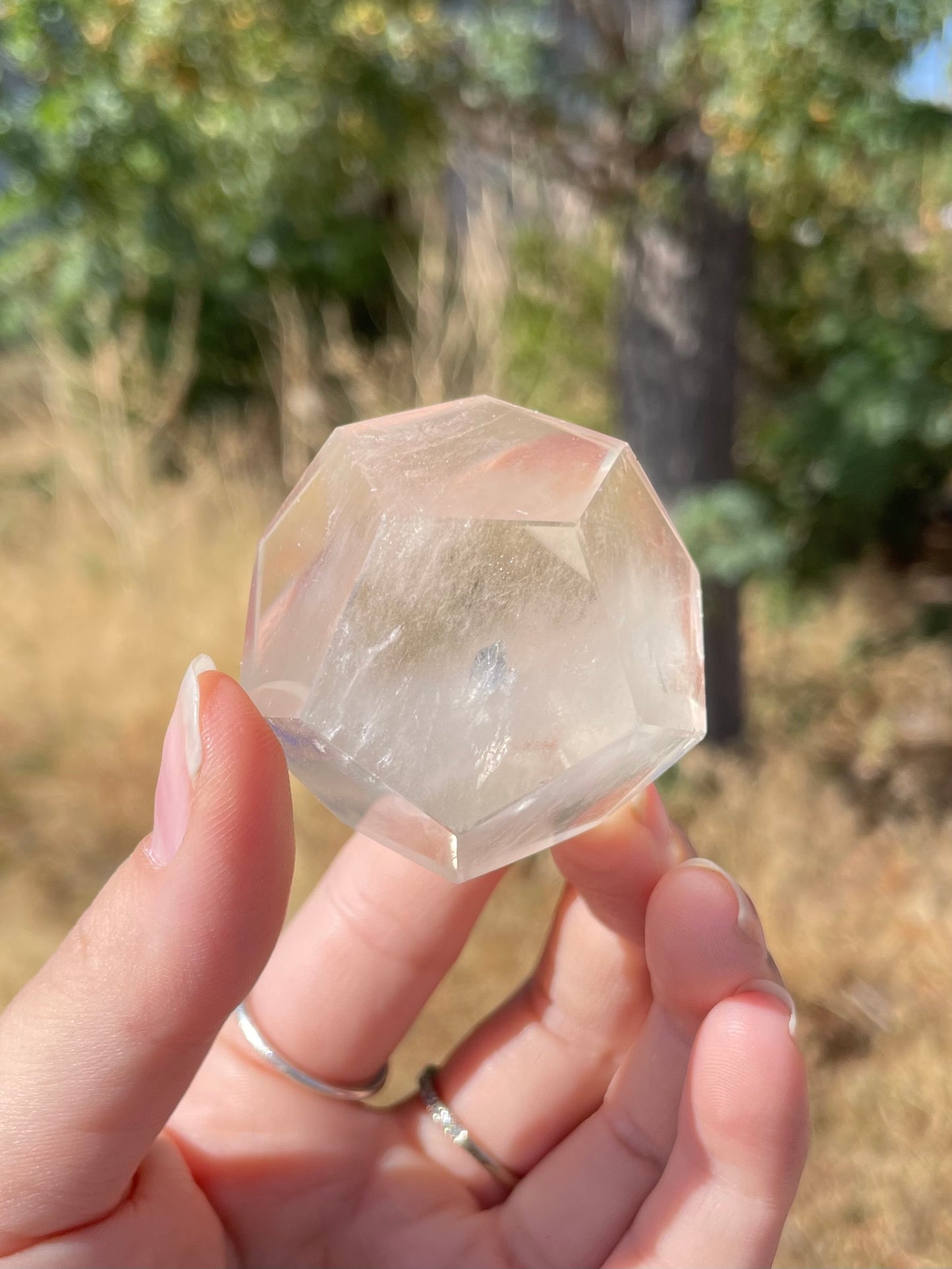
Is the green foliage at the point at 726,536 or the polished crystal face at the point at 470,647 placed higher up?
the polished crystal face at the point at 470,647

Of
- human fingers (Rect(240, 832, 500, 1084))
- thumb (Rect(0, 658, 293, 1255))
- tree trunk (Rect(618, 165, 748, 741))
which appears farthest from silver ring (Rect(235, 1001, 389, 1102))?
tree trunk (Rect(618, 165, 748, 741))

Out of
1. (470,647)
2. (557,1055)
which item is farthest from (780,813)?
(470,647)

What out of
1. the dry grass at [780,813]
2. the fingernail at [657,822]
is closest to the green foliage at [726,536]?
the dry grass at [780,813]

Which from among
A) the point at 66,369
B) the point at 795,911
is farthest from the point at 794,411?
the point at 66,369

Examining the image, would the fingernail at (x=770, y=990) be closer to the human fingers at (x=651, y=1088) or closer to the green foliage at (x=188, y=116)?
the human fingers at (x=651, y=1088)

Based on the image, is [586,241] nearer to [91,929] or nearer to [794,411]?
[794,411]

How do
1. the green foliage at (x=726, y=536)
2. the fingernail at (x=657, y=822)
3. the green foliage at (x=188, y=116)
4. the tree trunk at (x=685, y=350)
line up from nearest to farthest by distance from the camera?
the fingernail at (x=657, y=822) < the green foliage at (x=188, y=116) < the green foliage at (x=726, y=536) < the tree trunk at (x=685, y=350)

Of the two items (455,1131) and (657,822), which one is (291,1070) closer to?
(455,1131)
